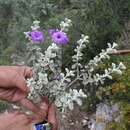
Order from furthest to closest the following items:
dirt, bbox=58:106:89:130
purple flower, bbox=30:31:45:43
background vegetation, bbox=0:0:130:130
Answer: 1. background vegetation, bbox=0:0:130:130
2. dirt, bbox=58:106:89:130
3. purple flower, bbox=30:31:45:43

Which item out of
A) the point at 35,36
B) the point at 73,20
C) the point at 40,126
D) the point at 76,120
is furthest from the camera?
the point at 73,20

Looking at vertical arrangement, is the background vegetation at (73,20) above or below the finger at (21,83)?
above

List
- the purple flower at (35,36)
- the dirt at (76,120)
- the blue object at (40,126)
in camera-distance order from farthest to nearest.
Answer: the dirt at (76,120)
the purple flower at (35,36)
the blue object at (40,126)

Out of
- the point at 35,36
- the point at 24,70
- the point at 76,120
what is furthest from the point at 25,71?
the point at 76,120

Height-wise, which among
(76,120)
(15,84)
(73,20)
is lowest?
(76,120)

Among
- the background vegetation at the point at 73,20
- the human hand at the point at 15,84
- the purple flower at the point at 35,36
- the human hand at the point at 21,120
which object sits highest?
the background vegetation at the point at 73,20

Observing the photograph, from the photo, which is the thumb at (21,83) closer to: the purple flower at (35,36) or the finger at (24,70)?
the finger at (24,70)

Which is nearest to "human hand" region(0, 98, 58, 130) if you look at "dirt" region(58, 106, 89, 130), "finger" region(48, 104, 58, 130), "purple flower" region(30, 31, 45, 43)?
"finger" region(48, 104, 58, 130)

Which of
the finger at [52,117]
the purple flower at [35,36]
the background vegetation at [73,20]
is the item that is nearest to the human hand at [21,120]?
the finger at [52,117]

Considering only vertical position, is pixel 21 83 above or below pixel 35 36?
below

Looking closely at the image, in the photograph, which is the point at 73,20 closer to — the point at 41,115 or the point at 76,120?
the point at 76,120

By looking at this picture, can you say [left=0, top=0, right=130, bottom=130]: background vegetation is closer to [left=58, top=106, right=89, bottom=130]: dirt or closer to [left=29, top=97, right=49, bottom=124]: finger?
[left=58, top=106, right=89, bottom=130]: dirt

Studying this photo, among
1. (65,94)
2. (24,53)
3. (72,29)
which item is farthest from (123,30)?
(65,94)
